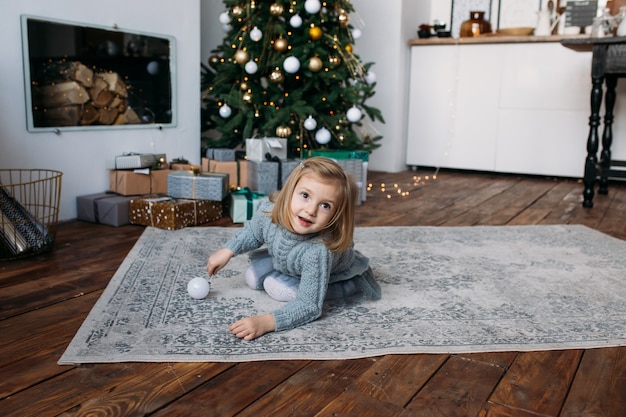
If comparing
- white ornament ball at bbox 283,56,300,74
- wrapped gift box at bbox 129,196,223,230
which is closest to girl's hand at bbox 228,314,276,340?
wrapped gift box at bbox 129,196,223,230

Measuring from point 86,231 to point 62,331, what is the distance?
107cm

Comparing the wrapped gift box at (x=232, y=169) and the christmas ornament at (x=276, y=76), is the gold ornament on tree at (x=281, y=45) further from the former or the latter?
the wrapped gift box at (x=232, y=169)

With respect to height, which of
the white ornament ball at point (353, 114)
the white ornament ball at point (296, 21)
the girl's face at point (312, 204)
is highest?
the white ornament ball at point (296, 21)

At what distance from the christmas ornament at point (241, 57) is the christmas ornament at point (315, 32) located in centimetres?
35

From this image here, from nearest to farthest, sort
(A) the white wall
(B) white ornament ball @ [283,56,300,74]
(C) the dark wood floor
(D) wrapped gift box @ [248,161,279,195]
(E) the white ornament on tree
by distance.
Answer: (C) the dark wood floor → (A) the white wall → (D) wrapped gift box @ [248,161,279,195] → (B) white ornament ball @ [283,56,300,74] → (E) the white ornament on tree

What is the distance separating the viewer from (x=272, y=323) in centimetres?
134

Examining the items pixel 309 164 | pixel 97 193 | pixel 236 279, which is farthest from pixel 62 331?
pixel 97 193

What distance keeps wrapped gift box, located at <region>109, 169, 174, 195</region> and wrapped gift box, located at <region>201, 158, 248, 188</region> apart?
24 centimetres

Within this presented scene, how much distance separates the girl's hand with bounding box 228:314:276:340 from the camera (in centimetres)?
130

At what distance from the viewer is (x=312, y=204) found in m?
1.40

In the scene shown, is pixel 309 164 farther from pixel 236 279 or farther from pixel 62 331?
pixel 62 331

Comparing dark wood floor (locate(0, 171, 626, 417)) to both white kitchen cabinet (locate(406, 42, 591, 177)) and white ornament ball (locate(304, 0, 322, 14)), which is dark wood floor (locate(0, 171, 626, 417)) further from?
white kitchen cabinet (locate(406, 42, 591, 177))

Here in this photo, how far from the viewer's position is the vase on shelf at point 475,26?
4.31 m

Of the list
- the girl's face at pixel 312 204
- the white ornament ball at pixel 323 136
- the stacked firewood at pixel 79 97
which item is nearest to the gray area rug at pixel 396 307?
the girl's face at pixel 312 204
